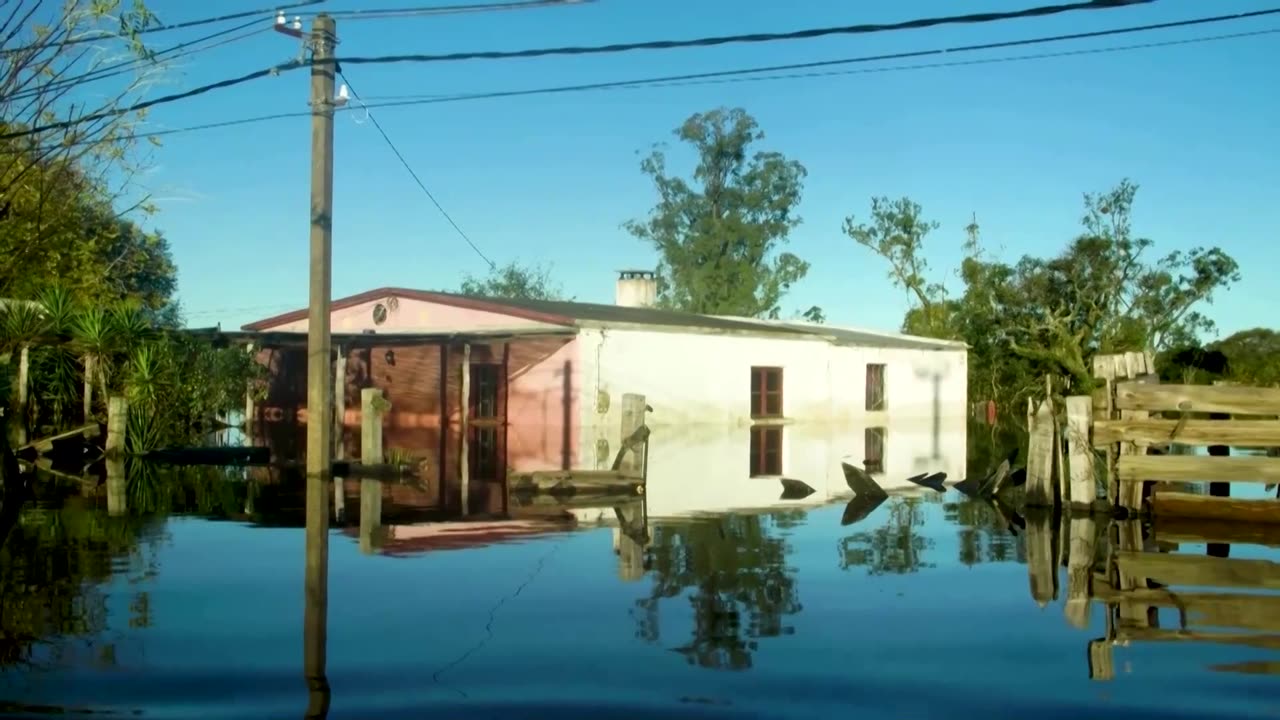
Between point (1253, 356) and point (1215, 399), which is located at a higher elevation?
point (1253, 356)

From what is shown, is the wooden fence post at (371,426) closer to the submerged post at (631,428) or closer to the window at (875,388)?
the submerged post at (631,428)

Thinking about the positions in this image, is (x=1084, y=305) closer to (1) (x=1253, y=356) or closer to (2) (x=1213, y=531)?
(1) (x=1253, y=356)

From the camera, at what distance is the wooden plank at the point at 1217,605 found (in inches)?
360

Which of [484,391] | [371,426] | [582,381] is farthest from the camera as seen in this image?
[484,391]

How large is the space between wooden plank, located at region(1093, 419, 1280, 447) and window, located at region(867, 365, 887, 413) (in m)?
30.5

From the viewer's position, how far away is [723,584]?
10586mm

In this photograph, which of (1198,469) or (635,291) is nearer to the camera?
(1198,469)

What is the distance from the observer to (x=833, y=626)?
8977 mm

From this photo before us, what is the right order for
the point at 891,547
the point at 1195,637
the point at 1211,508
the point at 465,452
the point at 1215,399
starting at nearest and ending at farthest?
1. the point at 1195,637
2. the point at 891,547
3. the point at 1215,399
4. the point at 1211,508
5. the point at 465,452

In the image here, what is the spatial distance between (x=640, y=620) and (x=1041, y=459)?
873cm

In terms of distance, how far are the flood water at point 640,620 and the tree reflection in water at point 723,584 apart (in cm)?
4

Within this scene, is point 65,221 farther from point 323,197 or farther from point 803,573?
point 803,573

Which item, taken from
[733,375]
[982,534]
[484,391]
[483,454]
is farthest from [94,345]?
[733,375]

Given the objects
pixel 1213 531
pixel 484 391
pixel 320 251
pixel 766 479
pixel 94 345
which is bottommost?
pixel 1213 531
